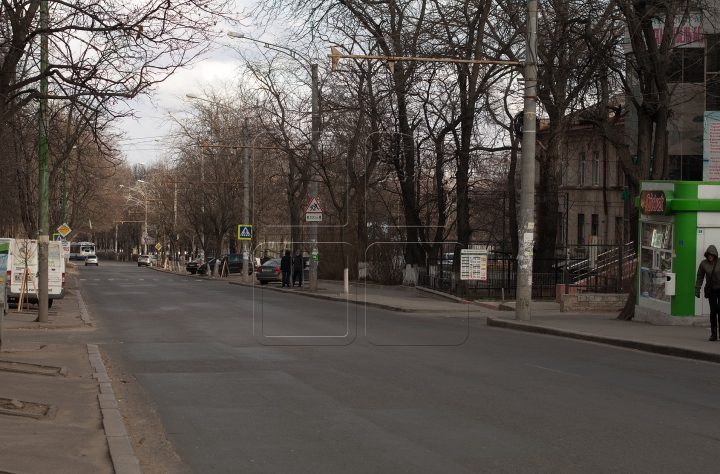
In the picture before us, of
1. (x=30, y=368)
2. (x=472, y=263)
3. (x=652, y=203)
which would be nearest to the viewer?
(x=30, y=368)

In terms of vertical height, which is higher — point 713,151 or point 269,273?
point 713,151

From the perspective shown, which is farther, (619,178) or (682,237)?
(619,178)

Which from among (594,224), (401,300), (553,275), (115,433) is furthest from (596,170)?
(115,433)

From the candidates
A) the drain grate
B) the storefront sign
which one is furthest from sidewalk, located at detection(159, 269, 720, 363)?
the drain grate

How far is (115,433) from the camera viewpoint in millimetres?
7246

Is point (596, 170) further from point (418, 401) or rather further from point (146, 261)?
point (146, 261)

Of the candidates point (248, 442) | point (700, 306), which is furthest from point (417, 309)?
point (248, 442)

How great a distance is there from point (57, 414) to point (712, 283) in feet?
41.5

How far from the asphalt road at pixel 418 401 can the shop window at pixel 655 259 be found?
384cm

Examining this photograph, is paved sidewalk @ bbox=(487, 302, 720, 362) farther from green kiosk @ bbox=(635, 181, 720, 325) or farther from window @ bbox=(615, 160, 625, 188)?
window @ bbox=(615, 160, 625, 188)

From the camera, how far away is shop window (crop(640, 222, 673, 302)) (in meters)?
18.6

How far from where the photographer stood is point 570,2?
832 inches

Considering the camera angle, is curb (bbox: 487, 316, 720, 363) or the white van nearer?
curb (bbox: 487, 316, 720, 363)

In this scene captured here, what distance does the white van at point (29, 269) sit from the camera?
2366 cm
